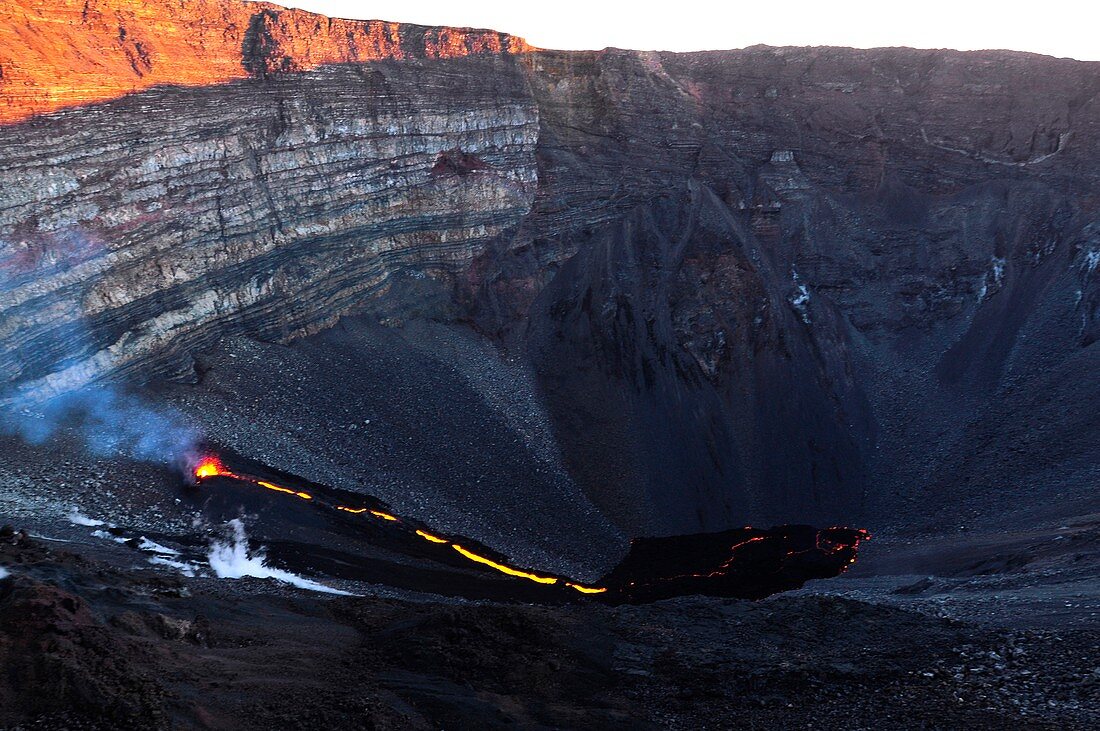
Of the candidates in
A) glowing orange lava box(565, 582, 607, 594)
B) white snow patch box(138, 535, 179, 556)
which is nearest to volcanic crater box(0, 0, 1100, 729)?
white snow patch box(138, 535, 179, 556)

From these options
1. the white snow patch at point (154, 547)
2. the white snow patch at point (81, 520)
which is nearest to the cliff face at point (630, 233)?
the white snow patch at point (81, 520)

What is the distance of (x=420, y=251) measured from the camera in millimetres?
42062

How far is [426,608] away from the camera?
23.5 m

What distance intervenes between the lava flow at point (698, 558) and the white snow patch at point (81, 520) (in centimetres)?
403

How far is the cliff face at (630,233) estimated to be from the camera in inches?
1264

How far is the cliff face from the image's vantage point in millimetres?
32094

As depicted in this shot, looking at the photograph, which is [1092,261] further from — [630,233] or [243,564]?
[243,564]

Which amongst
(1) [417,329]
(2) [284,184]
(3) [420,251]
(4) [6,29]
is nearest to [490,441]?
(1) [417,329]

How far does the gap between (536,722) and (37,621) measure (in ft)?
31.0

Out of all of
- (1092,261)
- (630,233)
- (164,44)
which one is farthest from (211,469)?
(1092,261)

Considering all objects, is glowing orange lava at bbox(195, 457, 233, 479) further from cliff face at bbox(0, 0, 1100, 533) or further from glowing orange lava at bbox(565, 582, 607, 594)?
glowing orange lava at bbox(565, 582, 607, 594)

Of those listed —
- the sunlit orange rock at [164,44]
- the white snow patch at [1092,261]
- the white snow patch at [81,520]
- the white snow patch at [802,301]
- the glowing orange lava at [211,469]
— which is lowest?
the white snow patch at [81,520]

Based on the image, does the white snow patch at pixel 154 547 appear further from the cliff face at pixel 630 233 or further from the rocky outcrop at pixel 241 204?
the cliff face at pixel 630 233

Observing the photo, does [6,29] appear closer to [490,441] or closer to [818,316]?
[490,441]
